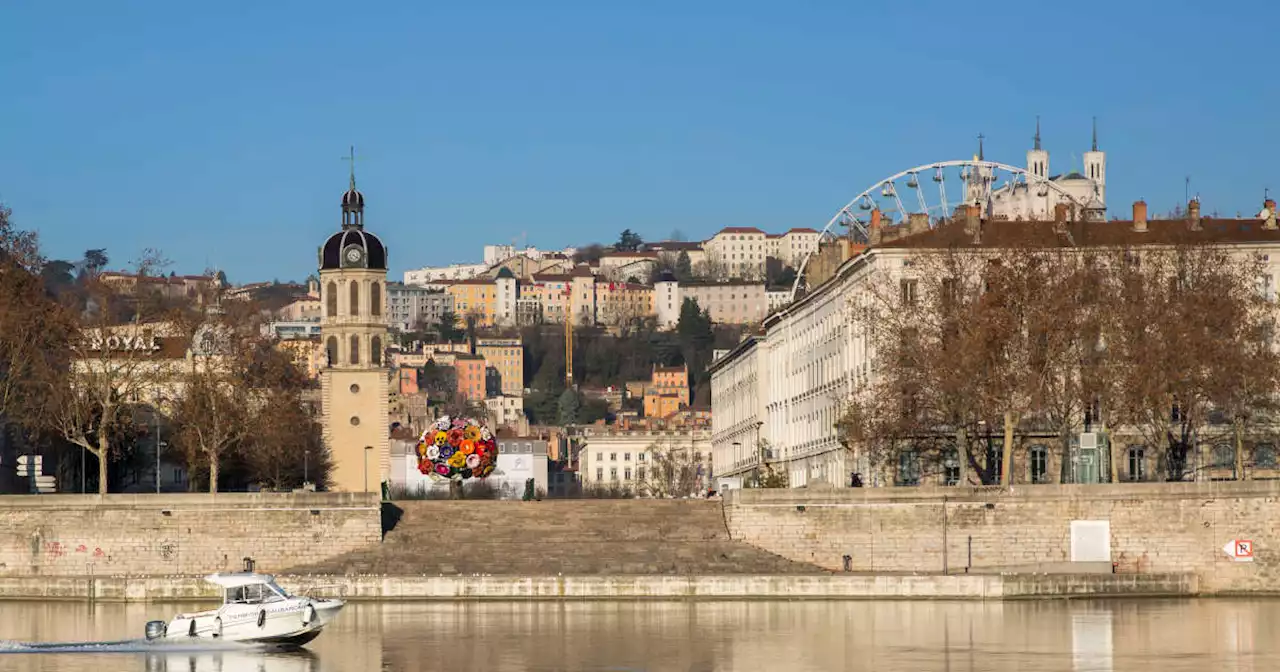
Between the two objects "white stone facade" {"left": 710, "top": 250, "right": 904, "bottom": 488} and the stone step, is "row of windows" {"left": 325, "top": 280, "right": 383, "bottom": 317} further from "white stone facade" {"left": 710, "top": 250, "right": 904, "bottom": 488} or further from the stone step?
the stone step

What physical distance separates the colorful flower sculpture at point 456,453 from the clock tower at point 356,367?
44.4ft

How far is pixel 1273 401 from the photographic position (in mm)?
A: 98812

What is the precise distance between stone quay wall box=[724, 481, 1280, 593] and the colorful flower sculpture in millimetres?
16109

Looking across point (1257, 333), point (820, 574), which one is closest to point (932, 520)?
point (820, 574)

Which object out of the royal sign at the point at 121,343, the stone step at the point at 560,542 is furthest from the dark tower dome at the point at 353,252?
A: the stone step at the point at 560,542

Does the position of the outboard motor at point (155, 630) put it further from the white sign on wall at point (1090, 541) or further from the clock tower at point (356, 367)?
the clock tower at point (356, 367)

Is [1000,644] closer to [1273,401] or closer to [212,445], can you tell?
[1273,401]

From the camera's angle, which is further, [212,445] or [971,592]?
[212,445]

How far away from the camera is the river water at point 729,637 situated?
59625 mm

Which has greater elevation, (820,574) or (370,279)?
(370,279)

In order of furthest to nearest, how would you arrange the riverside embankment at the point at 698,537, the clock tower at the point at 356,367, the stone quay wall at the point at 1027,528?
1. the clock tower at the point at 356,367
2. the riverside embankment at the point at 698,537
3. the stone quay wall at the point at 1027,528

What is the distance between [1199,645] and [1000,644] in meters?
5.06

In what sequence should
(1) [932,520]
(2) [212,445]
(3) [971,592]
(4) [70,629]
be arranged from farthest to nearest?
(2) [212,445], (1) [932,520], (3) [971,592], (4) [70,629]

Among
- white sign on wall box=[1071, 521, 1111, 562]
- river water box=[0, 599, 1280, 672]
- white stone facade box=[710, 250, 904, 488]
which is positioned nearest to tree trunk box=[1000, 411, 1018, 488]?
white sign on wall box=[1071, 521, 1111, 562]
